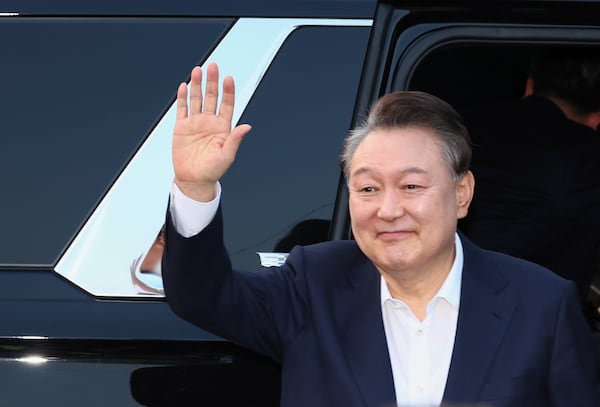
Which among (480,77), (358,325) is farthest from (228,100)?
(480,77)

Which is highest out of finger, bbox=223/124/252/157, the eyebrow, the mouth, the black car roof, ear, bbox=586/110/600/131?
the black car roof

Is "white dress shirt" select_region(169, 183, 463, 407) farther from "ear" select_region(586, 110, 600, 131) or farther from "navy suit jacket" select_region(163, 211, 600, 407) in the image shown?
"ear" select_region(586, 110, 600, 131)

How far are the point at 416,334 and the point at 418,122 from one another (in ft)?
1.32

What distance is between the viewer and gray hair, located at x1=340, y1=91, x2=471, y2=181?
7.23ft

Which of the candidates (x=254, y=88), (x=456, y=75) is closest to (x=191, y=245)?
(x=254, y=88)

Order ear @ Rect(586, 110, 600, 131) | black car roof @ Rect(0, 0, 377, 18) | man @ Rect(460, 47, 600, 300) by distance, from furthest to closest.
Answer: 1. ear @ Rect(586, 110, 600, 131)
2. man @ Rect(460, 47, 600, 300)
3. black car roof @ Rect(0, 0, 377, 18)

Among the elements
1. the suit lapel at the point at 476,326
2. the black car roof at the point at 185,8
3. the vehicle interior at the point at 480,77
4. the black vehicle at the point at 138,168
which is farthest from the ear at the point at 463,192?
the vehicle interior at the point at 480,77

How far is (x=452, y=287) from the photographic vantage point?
2268mm

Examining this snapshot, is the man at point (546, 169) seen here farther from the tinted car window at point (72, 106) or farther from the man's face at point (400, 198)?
the tinted car window at point (72, 106)

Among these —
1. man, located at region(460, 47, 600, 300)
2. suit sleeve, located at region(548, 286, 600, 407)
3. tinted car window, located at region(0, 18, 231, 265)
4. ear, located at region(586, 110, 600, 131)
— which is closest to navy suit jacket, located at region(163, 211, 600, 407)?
suit sleeve, located at region(548, 286, 600, 407)

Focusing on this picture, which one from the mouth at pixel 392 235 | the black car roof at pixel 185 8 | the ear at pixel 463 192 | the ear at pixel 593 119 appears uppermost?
the black car roof at pixel 185 8

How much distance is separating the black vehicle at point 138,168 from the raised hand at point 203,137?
0.53 feet

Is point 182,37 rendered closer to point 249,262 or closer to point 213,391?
point 249,262

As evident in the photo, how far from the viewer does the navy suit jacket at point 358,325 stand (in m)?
2.14
